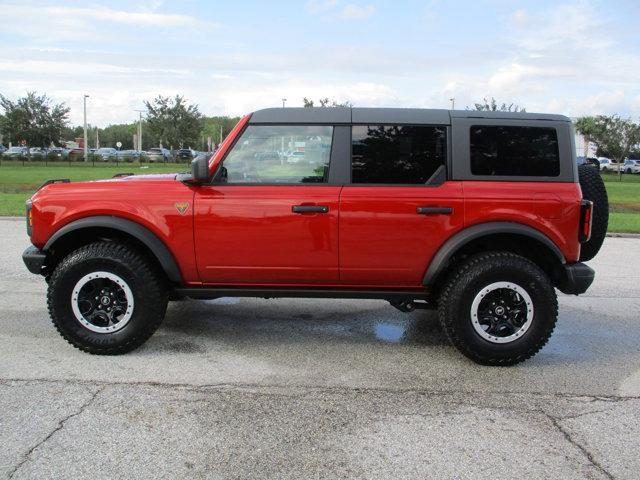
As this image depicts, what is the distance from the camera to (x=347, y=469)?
2947 mm

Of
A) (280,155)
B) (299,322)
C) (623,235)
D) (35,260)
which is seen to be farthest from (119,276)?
(623,235)

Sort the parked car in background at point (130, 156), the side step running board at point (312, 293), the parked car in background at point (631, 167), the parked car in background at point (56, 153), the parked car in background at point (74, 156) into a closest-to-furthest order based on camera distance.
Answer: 1. the side step running board at point (312, 293)
2. the parked car in background at point (56, 153)
3. the parked car in background at point (74, 156)
4. the parked car in background at point (631, 167)
5. the parked car in background at point (130, 156)

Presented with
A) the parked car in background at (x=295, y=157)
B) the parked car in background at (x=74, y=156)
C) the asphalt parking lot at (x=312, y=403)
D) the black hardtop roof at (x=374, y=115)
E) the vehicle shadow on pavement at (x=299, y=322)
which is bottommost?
the asphalt parking lot at (x=312, y=403)

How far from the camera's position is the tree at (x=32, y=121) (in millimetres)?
44906

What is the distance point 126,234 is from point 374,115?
212 centimetres

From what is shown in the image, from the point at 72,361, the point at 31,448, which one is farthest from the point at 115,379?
the point at 31,448

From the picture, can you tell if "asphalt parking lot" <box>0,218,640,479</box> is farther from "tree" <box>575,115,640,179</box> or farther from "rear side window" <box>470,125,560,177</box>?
"tree" <box>575,115,640,179</box>

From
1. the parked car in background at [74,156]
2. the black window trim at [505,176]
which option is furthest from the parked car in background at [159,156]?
the black window trim at [505,176]

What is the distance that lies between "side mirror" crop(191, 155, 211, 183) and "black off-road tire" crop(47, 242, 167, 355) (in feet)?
2.61

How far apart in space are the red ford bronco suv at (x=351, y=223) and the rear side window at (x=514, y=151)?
0.03 ft

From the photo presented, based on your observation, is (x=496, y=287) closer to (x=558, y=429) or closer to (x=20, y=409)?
(x=558, y=429)

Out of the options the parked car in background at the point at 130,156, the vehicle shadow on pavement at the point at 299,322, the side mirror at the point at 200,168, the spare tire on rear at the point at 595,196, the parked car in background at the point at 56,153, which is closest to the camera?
the side mirror at the point at 200,168

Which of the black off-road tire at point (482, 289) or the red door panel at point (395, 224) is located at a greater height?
the red door panel at point (395, 224)

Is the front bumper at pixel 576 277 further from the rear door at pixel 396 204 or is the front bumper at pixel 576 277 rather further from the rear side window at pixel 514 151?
the rear door at pixel 396 204
